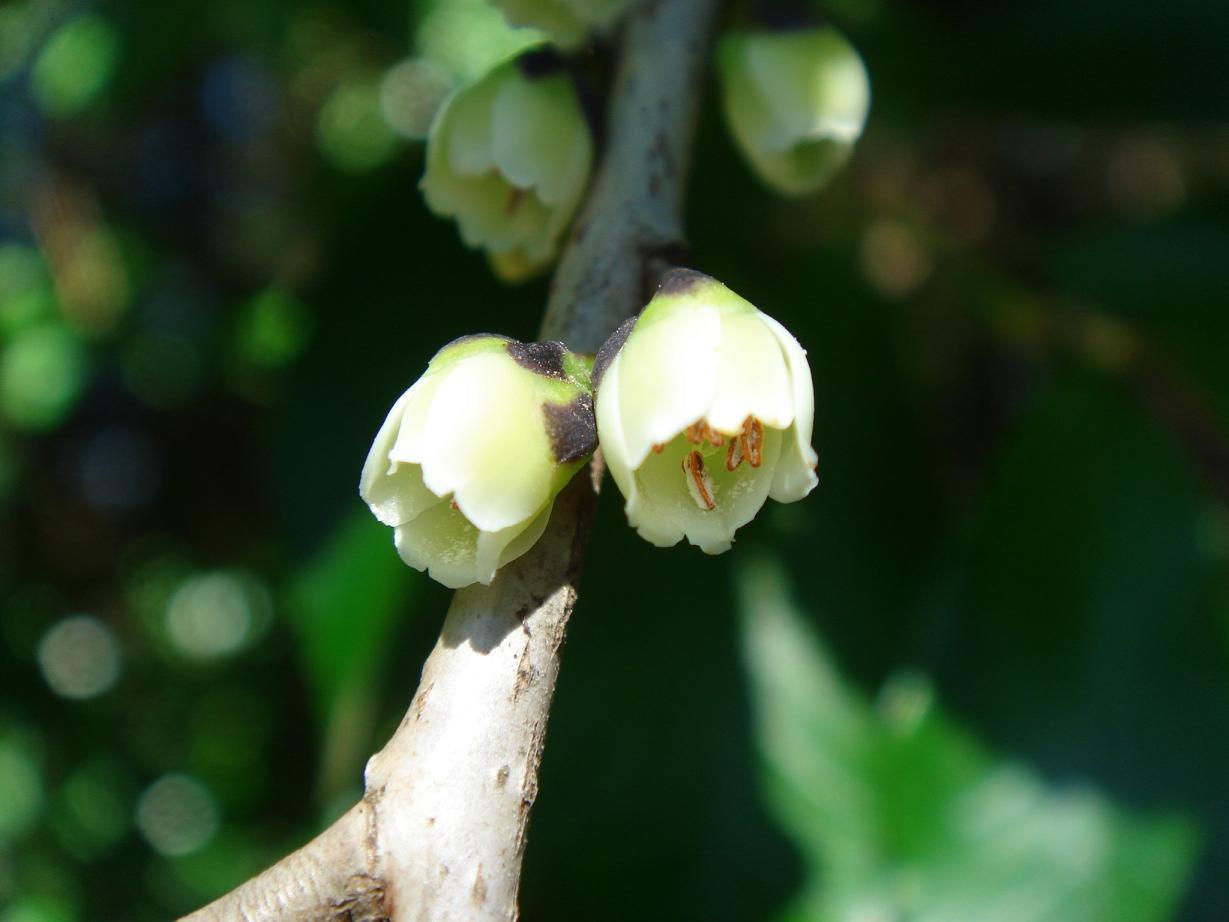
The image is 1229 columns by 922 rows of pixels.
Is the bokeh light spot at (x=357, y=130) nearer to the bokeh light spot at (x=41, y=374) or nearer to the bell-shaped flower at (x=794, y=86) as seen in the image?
the bokeh light spot at (x=41, y=374)

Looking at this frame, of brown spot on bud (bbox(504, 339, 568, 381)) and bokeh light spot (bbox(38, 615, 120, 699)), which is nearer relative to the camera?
brown spot on bud (bbox(504, 339, 568, 381))

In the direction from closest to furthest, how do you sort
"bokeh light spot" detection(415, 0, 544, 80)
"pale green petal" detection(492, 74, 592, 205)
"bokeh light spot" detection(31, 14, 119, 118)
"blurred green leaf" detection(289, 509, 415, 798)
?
1. "pale green petal" detection(492, 74, 592, 205)
2. "blurred green leaf" detection(289, 509, 415, 798)
3. "bokeh light spot" detection(415, 0, 544, 80)
4. "bokeh light spot" detection(31, 14, 119, 118)

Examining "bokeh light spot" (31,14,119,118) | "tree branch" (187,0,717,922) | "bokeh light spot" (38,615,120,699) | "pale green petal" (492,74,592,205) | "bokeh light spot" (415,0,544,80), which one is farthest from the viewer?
"bokeh light spot" (38,615,120,699)

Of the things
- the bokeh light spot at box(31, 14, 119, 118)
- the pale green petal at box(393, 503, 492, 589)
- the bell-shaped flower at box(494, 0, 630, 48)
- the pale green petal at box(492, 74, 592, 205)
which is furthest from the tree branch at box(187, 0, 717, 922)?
the bokeh light spot at box(31, 14, 119, 118)

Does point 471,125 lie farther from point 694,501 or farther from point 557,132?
point 694,501

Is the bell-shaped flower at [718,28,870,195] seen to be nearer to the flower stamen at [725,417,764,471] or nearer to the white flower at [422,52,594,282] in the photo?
the white flower at [422,52,594,282]

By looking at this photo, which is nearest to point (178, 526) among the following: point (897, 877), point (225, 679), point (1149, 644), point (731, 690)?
point (225, 679)

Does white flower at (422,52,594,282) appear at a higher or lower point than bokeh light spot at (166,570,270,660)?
lower

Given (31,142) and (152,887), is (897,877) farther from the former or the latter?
(31,142)
